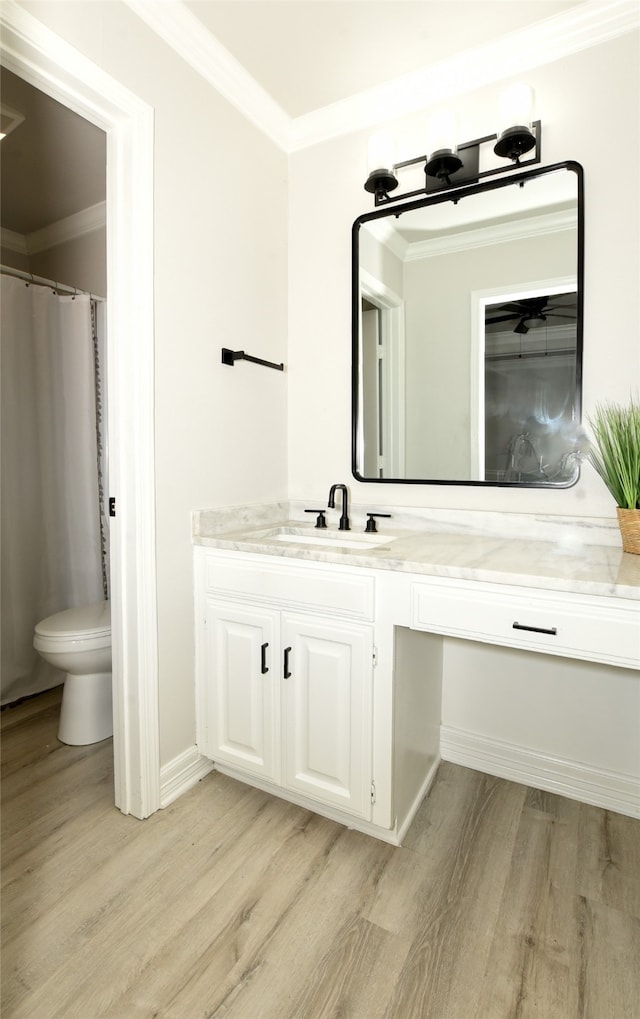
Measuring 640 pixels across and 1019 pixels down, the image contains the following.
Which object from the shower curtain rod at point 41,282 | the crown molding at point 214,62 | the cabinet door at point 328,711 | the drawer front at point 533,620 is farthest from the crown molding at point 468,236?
the shower curtain rod at point 41,282

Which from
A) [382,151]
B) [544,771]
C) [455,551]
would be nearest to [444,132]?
[382,151]

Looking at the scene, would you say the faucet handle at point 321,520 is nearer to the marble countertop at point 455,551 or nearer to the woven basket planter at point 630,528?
the marble countertop at point 455,551

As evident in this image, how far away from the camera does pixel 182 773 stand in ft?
5.64

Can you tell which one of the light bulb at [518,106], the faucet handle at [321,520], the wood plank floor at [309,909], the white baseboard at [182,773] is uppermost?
the light bulb at [518,106]

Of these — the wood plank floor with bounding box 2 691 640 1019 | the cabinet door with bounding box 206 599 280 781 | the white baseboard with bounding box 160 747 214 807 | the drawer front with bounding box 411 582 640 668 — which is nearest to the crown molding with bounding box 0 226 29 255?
the cabinet door with bounding box 206 599 280 781

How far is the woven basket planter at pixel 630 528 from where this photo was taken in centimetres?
143

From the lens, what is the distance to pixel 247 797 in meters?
1.69

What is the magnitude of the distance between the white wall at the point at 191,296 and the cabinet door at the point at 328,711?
40 centimetres

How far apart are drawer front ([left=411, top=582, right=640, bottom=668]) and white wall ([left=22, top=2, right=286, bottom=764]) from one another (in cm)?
82

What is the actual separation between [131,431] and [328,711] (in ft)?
3.32

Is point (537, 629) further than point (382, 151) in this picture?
No

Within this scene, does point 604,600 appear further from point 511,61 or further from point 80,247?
point 80,247

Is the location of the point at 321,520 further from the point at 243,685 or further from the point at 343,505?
the point at 243,685

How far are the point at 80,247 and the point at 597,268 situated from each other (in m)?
2.69
